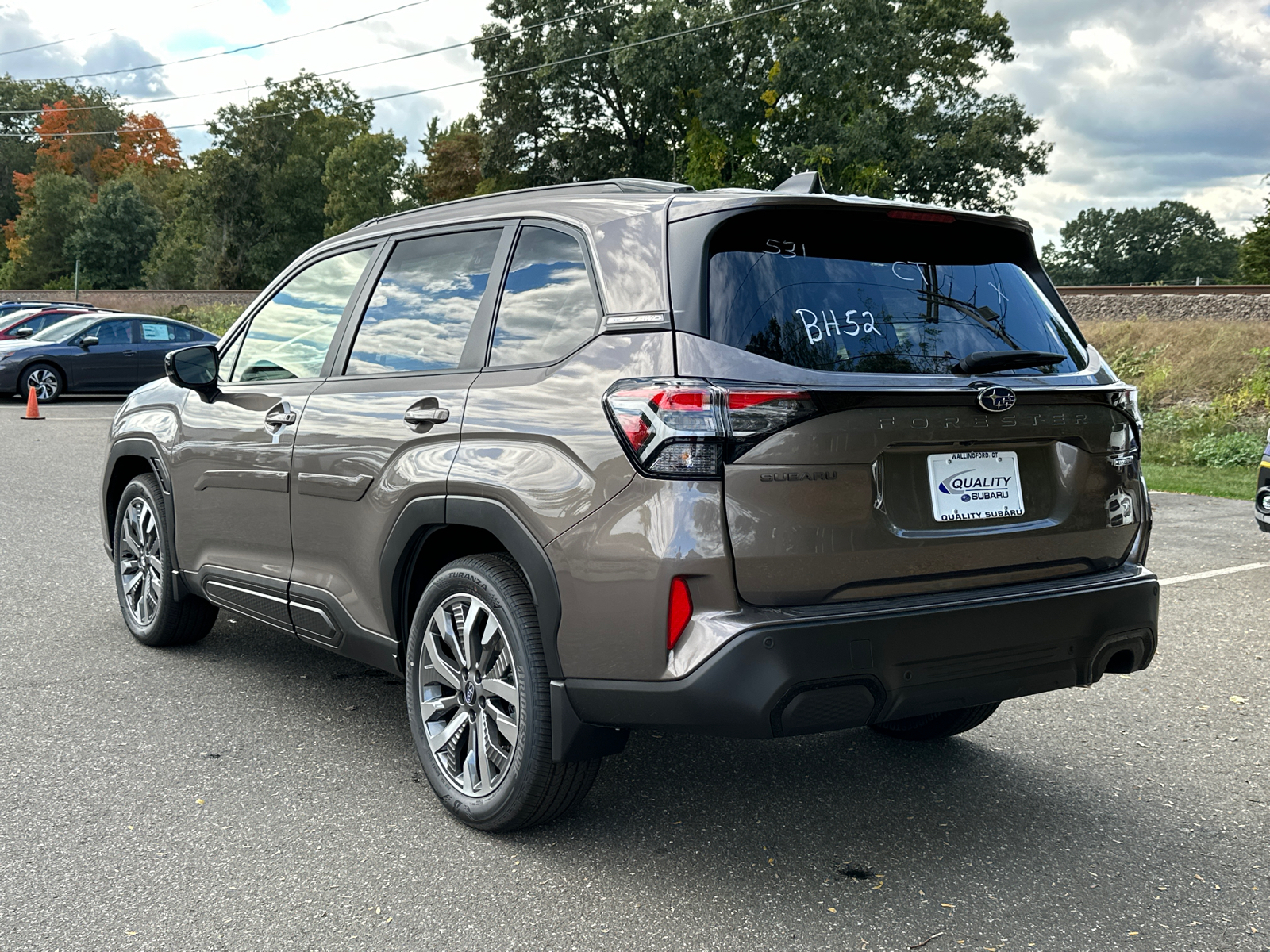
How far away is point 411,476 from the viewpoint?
3.78 m

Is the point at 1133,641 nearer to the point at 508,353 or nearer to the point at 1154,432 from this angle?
the point at 508,353

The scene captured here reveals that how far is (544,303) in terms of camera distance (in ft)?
11.9

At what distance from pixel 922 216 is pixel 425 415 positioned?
1.64 m

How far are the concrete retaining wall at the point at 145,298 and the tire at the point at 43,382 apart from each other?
37251 millimetres

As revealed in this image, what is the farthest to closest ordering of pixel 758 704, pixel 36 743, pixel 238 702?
pixel 238 702, pixel 36 743, pixel 758 704

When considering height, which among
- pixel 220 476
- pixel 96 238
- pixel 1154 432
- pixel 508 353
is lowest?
pixel 1154 432

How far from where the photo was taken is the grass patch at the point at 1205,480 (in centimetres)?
1276

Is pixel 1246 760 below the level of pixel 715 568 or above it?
below

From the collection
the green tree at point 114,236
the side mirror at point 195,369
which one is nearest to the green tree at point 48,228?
the green tree at point 114,236

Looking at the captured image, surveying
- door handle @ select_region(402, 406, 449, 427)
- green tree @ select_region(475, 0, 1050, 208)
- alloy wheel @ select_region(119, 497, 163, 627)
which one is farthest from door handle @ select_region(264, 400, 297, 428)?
green tree @ select_region(475, 0, 1050, 208)

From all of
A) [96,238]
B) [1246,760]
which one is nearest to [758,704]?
[1246,760]

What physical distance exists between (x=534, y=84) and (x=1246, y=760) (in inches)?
1880

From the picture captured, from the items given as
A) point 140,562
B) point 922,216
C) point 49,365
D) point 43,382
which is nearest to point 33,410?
point 43,382

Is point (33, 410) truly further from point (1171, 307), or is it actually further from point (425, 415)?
point (1171, 307)
